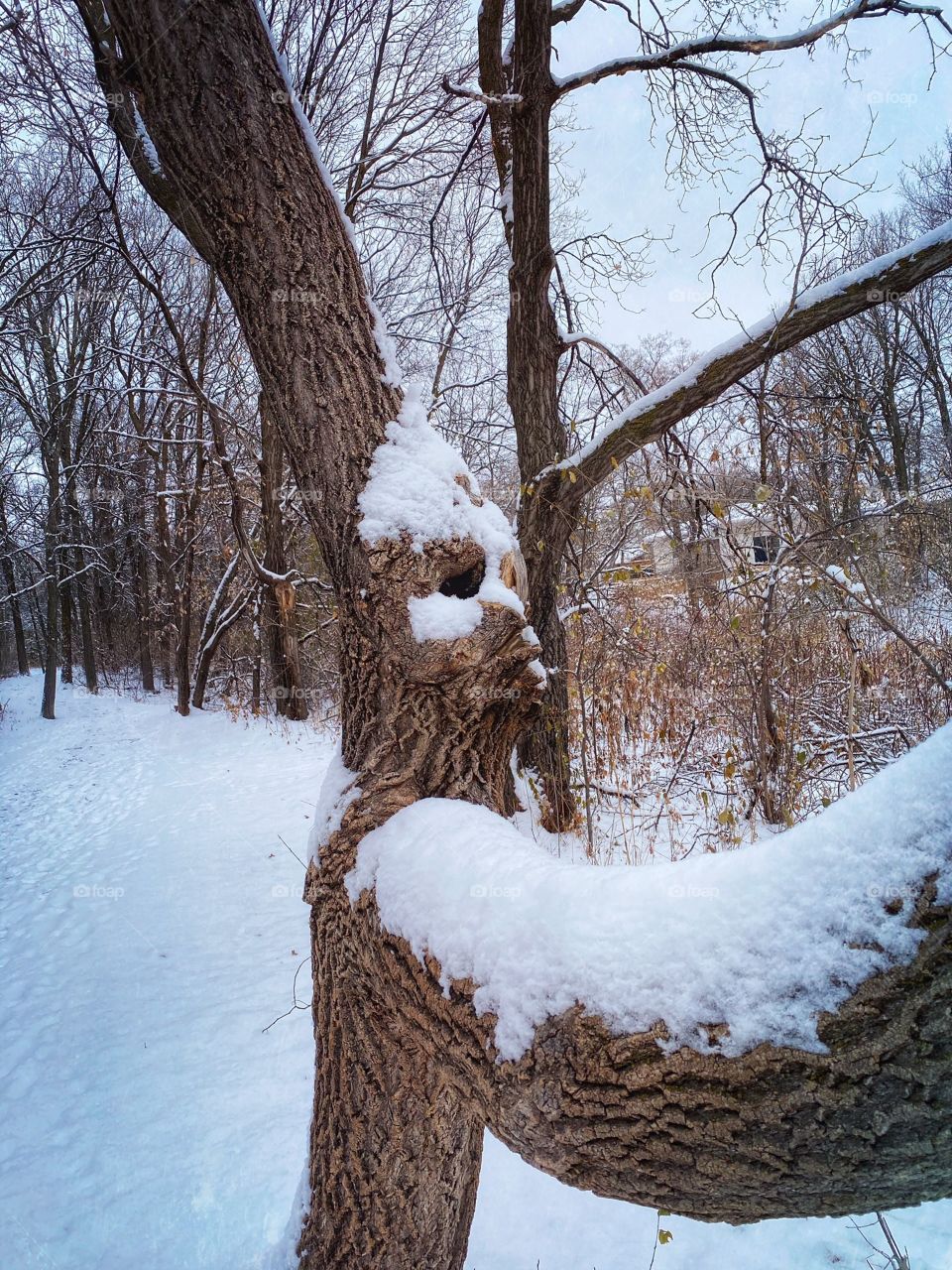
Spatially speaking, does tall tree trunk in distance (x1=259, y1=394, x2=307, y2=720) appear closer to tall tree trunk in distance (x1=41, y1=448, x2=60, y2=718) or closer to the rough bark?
tall tree trunk in distance (x1=41, y1=448, x2=60, y2=718)

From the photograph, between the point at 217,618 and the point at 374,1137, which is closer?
the point at 374,1137

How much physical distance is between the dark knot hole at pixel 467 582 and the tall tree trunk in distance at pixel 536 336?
2.27 meters

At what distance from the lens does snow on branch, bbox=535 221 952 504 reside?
2773mm

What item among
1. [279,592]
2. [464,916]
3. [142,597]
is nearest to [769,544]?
[464,916]

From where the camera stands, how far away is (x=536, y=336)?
395cm

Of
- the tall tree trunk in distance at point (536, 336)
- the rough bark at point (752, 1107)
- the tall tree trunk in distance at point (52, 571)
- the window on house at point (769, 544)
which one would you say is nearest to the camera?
the rough bark at point (752, 1107)

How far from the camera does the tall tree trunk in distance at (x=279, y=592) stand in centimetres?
899

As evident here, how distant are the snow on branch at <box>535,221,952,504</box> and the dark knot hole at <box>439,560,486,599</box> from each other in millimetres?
2231

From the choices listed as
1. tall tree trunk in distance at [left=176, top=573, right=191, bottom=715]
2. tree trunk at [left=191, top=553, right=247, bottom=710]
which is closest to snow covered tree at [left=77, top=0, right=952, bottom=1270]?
tree trunk at [left=191, top=553, right=247, bottom=710]

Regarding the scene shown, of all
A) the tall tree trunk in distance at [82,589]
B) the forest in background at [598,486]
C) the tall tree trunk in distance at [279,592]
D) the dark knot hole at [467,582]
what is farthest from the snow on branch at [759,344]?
the tall tree trunk in distance at [82,589]

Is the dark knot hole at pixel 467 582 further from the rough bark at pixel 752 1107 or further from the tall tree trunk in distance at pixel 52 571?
the tall tree trunk in distance at pixel 52 571

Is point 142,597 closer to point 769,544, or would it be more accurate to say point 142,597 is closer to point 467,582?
point 769,544

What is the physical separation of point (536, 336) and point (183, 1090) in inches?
170

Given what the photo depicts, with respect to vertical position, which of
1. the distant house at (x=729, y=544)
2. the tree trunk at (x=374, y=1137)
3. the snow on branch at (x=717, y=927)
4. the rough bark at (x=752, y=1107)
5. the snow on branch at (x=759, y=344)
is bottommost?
the tree trunk at (x=374, y=1137)
